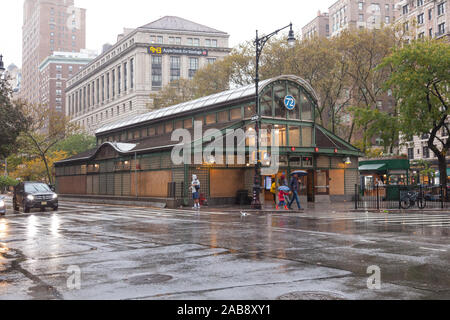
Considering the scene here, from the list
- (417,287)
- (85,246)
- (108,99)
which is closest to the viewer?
(417,287)

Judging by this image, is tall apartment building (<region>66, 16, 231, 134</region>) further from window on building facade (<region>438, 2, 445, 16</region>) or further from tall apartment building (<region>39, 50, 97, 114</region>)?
tall apartment building (<region>39, 50, 97, 114</region>)

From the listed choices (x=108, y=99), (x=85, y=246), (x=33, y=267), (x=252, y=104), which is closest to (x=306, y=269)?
(x=33, y=267)

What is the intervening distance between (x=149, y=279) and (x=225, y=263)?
189cm

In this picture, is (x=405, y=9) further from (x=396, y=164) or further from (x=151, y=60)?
(x=151, y=60)

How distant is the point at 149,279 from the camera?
7180 millimetres

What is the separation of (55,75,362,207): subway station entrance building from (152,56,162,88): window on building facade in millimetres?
63769

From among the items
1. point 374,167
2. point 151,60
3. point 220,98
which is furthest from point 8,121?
point 151,60

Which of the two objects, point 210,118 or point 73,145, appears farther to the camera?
point 73,145

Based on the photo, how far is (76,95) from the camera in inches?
5354

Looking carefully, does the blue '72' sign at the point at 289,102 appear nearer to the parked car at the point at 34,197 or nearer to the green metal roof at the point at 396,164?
the green metal roof at the point at 396,164

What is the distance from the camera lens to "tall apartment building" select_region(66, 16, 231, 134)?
99.6 meters

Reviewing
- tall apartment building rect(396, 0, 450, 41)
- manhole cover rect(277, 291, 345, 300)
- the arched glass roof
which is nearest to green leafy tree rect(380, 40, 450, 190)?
the arched glass roof
